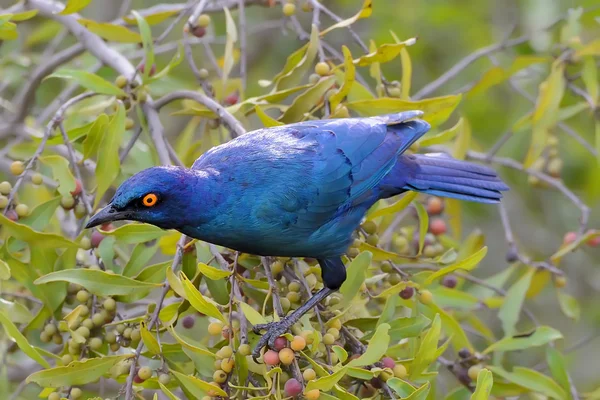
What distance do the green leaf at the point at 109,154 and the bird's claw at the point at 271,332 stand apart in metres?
0.95

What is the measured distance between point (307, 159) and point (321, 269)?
1.59 ft

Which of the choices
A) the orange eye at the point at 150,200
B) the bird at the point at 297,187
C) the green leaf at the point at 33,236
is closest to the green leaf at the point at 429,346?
the bird at the point at 297,187

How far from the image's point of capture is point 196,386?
9.41 ft

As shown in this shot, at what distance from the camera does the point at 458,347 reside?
381cm

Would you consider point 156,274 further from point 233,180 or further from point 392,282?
point 392,282

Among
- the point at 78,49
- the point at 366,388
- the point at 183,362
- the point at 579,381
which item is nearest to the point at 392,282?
the point at 366,388

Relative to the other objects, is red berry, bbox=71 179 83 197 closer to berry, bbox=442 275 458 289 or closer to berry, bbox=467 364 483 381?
berry, bbox=467 364 483 381

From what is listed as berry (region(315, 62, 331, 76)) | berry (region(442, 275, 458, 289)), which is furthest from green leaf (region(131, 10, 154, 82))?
berry (region(442, 275, 458, 289))

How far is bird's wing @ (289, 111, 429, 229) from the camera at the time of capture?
145 inches

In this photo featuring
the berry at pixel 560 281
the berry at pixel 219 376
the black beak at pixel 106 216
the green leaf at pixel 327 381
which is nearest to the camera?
the green leaf at pixel 327 381

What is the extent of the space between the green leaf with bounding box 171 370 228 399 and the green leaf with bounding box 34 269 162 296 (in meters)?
0.40

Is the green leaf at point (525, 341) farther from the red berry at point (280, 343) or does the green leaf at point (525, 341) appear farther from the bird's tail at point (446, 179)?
the red berry at point (280, 343)

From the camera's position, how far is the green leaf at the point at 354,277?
322cm

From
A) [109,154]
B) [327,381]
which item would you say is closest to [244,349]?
[327,381]
